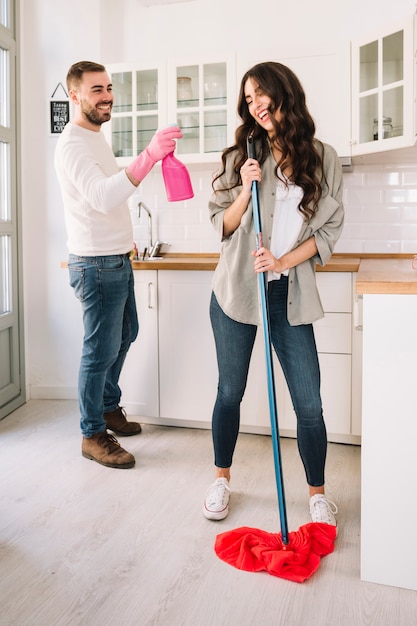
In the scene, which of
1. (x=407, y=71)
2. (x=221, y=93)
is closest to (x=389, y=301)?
(x=407, y=71)

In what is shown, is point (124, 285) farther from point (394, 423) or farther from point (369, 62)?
point (369, 62)

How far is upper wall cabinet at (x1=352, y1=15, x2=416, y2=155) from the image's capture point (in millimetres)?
2740

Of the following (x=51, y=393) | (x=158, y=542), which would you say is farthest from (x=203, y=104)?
(x=158, y=542)

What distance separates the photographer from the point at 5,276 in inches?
136

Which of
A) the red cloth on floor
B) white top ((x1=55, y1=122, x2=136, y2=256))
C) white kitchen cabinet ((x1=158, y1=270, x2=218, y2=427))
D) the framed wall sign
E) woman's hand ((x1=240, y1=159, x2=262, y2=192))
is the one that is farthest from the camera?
the framed wall sign

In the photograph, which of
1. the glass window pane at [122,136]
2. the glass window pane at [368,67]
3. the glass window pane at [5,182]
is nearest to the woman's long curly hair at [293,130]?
the glass window pane at [368,67]

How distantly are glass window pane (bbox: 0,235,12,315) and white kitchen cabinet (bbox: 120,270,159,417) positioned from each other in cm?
84

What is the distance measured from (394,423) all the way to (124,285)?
1341 millimetres

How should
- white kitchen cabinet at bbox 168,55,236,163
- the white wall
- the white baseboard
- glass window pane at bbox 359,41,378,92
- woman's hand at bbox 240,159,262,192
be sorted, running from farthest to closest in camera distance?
the white baseboard
the white wall
white kitchen cabinet at bbox 168,55,236,163
glass window pane at bbox 359,41,378,92
woman's hand at bbox 240,159,262,192

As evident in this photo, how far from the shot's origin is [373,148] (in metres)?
2.89

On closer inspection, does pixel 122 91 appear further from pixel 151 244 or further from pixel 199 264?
pixel 199 264

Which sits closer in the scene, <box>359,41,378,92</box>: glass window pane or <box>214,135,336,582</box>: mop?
<box>214,135,336,582</box>: mop

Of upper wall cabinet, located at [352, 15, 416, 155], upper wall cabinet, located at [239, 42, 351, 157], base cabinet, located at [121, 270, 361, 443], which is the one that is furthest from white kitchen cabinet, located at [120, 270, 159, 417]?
upper wall cabinet, located at [352, 15, 416, 155]

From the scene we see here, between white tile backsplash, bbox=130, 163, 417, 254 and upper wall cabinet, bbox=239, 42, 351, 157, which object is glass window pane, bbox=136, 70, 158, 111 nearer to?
white tile backsplash, bbox=130, 163, 417, 254
